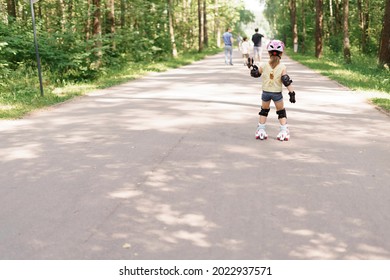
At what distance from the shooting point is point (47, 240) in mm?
3789

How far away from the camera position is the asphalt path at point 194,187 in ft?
12.1

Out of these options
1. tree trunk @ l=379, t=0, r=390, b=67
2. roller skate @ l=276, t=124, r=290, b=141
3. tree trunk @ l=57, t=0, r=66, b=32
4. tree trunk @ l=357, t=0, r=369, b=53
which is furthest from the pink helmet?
tree trunk @ l=357, t=0, r=369, b=53

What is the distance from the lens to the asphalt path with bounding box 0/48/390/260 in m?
3.69

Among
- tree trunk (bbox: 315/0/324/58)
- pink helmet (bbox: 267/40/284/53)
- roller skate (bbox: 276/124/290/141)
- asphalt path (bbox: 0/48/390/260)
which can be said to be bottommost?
asphalt path (bbox: 0/48/390/260)

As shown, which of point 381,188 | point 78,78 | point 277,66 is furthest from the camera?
point 78,78

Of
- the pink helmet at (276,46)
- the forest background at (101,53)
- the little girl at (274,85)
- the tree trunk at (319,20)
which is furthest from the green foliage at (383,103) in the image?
the tree trunk at (319,20)

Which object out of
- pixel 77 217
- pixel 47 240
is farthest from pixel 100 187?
pixel 47 240

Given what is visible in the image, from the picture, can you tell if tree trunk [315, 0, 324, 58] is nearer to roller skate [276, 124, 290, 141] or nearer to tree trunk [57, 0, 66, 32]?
tree trunk [57, 0, 66, 32]

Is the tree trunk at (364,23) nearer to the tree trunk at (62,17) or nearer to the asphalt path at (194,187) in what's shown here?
the tree trunk at (62,17)

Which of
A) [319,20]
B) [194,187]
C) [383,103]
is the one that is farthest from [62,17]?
[194,187]

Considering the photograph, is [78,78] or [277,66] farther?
[78,78]
